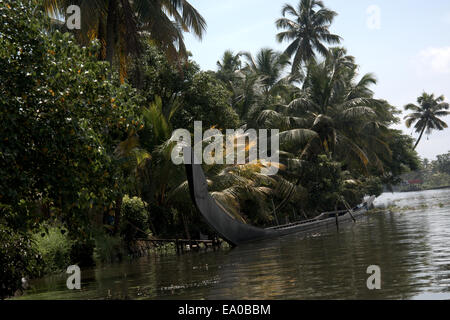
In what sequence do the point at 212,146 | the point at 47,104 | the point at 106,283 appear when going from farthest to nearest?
the point at 212,146 → the point at 106,283 → the point at 47,104

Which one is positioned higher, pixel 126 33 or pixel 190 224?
pixel 126 33

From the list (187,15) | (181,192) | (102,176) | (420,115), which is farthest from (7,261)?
(420,115)

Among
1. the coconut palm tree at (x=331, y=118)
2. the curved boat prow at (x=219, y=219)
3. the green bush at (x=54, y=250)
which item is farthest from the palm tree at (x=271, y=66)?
the green bush at (x=54, y=250)

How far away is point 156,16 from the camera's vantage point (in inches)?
631

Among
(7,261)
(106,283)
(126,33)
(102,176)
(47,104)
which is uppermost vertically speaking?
(126,33)

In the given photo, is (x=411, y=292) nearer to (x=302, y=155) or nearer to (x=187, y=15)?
(x=187, y=15)

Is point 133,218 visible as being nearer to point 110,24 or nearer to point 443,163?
point 110,24

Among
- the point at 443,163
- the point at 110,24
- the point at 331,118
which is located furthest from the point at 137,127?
the point at 443,163

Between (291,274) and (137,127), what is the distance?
12.6 ft

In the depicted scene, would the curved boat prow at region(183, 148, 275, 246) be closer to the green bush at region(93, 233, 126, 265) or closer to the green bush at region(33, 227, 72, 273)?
the green bush at region(93, 233, 126, 265)

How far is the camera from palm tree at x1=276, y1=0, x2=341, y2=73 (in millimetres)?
39844

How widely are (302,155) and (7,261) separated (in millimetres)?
19710

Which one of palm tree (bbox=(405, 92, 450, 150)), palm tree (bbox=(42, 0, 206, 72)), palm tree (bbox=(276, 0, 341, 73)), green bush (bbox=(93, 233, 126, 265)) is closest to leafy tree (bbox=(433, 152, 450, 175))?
palm tree (bbox=(405, 92, 450, 150))

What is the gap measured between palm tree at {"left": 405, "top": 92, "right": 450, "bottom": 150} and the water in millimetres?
40751
